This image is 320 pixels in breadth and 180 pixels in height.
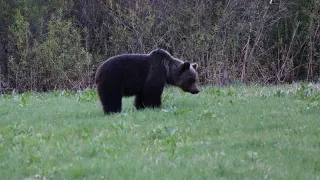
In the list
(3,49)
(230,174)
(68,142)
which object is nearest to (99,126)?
(68,142)

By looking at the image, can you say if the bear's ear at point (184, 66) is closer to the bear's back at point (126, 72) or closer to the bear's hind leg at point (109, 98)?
the bear's back at point (126, 72)

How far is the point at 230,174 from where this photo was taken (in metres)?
7.64

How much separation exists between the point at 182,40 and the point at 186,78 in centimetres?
987

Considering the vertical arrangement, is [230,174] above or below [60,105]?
above

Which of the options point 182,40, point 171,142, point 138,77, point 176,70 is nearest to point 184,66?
point 176,70

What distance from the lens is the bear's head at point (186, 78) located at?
15250mm

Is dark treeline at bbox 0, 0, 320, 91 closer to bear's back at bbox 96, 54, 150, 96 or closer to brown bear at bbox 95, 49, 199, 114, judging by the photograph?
brown bear at bbox 95, 49, 199, 114

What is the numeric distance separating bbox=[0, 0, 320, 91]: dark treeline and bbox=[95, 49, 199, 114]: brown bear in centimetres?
821

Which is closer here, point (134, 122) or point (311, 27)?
point (134, 122)

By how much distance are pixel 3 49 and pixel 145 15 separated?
701cm

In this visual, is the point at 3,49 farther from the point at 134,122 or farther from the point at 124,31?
the point at 134,122

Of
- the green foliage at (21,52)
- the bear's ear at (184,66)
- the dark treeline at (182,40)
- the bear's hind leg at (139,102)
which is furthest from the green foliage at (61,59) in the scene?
the bear's hind leg at (139,102)

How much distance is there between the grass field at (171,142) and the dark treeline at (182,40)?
9.47 m

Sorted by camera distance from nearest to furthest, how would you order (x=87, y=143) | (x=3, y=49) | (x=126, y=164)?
(x=126, y=164) → (x=87, y=143) → (x=3, y=49)
